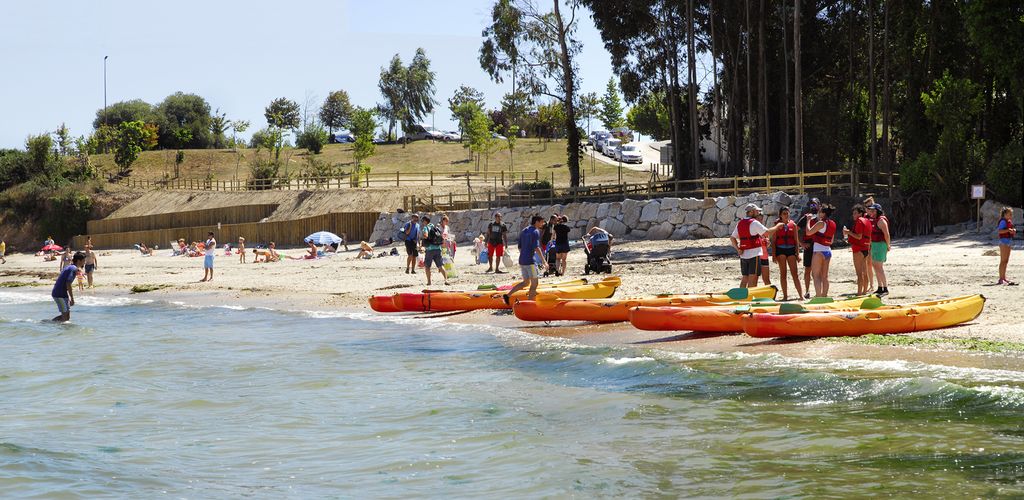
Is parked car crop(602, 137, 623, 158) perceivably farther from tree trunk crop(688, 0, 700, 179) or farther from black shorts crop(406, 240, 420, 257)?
black shorts crop(406, 240, 420, 257)

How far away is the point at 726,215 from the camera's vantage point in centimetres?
2952

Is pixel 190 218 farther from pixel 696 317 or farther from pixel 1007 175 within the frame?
pixel 696 317

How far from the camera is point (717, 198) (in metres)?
30.2

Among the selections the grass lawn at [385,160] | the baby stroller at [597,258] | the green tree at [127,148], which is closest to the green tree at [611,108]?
the grass lawn at [385,160]

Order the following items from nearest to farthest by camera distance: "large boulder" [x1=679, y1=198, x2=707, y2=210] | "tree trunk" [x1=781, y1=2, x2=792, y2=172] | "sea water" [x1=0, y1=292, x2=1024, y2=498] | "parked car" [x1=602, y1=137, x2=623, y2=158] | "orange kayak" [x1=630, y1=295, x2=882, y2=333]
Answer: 1. "sea water" [x1=0, y1=292, x2=1024, y2=498]
2. "orange kayak" [x1=630, y1=295, x2=882, y2=333]
3. "large boulder" [x1=679, y1=198, x2=707, y2=210]
4. "tree trunk" [x1=781, y1=2, x2=792, y2=172]
5. "parked car" [x1=602, y1=137, x2=623, y2=158]

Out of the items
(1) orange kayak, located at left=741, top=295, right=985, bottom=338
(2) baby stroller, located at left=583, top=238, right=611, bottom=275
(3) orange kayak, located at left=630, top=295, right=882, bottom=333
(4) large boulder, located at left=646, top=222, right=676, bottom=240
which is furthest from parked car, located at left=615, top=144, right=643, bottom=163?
(1) orange kayak, located at left=741, top=295, right=985, bottom=338

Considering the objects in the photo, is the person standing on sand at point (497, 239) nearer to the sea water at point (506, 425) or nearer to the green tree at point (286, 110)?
the sea water at point (506, 425)

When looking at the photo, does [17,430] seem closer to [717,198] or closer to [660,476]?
[660,476]

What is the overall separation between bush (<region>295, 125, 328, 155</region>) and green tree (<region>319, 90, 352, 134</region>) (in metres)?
18.2

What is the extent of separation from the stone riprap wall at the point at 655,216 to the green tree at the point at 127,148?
43449 millimetres

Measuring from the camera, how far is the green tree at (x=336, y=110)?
10075 centimetres

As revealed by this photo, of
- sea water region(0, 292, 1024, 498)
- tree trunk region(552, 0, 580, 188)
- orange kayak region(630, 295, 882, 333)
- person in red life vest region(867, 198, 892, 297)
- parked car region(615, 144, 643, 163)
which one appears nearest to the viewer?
sea water region(0, 292, 1024, 498)

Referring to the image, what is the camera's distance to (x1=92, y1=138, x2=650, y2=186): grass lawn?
67500 millimetres

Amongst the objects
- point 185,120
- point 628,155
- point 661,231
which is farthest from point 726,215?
point 185,120
